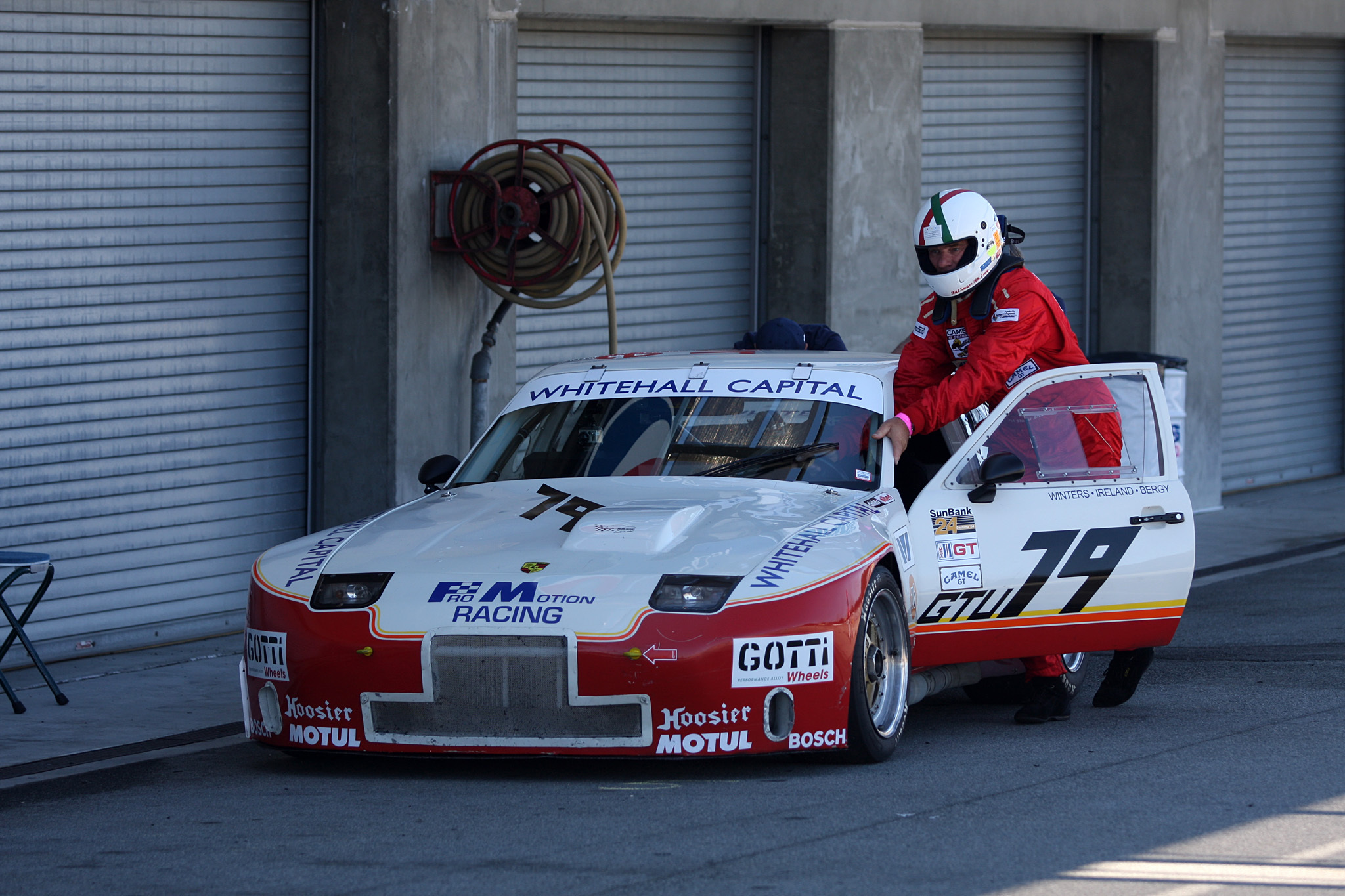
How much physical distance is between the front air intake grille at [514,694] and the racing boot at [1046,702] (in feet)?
7.03

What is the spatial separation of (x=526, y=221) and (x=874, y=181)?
3.42m

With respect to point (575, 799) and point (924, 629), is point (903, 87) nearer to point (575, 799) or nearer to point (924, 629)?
point (924, 629)

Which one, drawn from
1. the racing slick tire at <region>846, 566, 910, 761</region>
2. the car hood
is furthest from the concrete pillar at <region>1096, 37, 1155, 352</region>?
the racing slick tire at <region>846, 566, 910, 761</region>

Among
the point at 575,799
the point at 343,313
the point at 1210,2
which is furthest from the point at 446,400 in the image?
the point at 1210,2

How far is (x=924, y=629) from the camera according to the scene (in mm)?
7395

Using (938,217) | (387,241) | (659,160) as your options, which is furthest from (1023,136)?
(938,217)

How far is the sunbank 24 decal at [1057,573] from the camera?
751cm

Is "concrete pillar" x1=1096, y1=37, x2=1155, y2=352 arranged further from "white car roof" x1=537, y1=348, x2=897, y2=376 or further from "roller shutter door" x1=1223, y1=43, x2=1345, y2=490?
"white car roof" x1=537, y1=348, x2=897, y2=376

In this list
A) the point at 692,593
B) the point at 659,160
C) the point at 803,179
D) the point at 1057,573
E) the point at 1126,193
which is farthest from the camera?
the point at 1126,193

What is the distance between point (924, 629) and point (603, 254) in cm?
444

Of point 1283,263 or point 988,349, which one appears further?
point 1283,263

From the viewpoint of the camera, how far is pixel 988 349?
8.02 metres

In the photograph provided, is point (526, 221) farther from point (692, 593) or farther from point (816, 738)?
point (816, 738)

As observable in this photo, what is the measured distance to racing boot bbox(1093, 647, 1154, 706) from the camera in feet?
26.9
